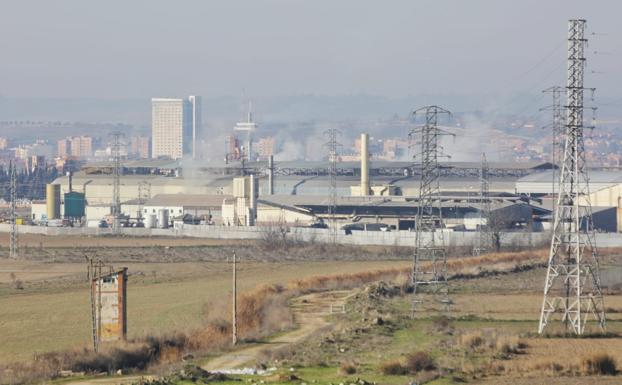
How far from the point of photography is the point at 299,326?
2047cm

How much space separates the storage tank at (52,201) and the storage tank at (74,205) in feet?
3.97

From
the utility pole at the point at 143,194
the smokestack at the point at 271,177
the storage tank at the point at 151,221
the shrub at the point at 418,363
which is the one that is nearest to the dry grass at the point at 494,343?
the shrub at the point at 418,363

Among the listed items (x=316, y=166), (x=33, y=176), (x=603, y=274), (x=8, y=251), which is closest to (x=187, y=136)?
(x=33, y=176)

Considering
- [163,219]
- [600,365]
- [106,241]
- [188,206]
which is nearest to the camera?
[600,365]

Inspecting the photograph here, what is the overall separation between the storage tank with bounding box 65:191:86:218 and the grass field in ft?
87.7

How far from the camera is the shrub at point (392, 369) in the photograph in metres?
14.8

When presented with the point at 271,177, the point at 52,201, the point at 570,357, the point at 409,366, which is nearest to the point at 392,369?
the point at 409,366

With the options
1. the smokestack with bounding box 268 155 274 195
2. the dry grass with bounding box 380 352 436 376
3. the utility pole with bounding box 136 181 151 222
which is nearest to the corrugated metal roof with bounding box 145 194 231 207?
the utility pole with bounding box 136 181 151 222

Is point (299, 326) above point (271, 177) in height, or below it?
below

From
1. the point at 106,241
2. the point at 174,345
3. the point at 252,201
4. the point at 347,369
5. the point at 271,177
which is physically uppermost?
the point at 271,177

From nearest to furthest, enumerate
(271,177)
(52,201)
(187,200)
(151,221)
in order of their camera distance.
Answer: (151,221), (187,200), (52,201), (271,177)

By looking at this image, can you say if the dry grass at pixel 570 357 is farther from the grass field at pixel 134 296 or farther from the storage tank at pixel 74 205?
the storage tank at pixel 74 205

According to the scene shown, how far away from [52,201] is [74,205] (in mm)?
2336

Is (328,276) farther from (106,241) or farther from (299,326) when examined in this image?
(106,241)
